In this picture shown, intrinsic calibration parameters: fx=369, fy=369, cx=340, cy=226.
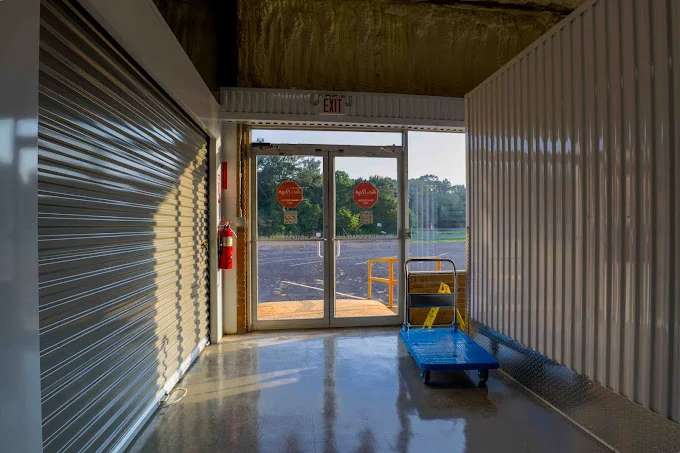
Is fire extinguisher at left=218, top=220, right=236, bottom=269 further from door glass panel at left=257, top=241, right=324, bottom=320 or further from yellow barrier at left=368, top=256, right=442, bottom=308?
yellow barrier at left=368, top=256, right=442, bottom=308

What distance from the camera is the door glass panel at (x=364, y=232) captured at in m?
5.70

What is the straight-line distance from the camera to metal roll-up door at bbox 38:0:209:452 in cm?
178

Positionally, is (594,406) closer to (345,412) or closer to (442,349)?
(442,349)

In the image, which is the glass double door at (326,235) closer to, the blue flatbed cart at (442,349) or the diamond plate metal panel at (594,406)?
the blue flatbed cart at (442,349)

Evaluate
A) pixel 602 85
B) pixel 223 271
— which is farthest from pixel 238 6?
pixel 602 85

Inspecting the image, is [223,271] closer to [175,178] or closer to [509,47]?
[175,178]

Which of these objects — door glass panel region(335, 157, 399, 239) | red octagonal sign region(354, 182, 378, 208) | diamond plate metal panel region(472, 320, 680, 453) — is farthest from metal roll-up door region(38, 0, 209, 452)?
diamond plate metal panel region(472, 320, 680, 453)

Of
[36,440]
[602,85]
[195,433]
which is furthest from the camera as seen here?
[195,433]

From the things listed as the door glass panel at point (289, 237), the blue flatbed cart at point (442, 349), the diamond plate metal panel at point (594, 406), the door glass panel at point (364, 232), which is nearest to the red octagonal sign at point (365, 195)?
the door glass panel at point (364, 232)

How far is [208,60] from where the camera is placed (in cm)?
445

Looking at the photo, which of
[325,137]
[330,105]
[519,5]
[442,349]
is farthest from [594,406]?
[519,5]

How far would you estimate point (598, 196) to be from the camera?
7.59 feet

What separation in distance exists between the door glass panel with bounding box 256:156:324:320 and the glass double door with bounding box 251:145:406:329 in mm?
15

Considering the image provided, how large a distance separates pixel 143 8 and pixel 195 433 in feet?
10.0
